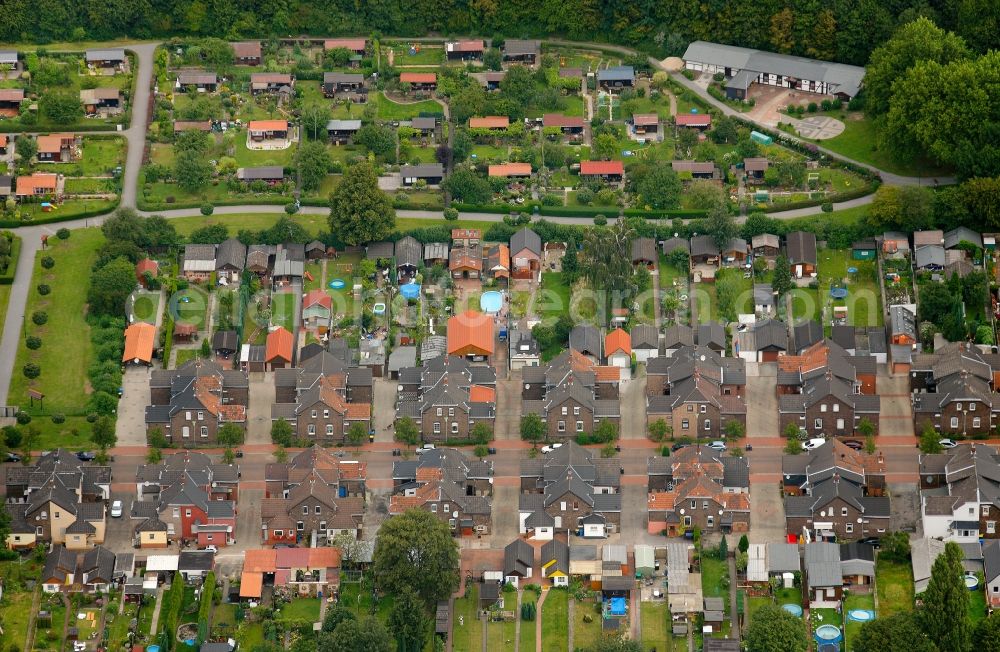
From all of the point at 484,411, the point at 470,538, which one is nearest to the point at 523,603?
the point at 470,538

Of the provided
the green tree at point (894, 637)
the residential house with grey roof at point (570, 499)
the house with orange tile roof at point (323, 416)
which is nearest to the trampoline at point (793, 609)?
the green tree at point (894, 637)

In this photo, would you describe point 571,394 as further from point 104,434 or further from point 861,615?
point 104,434

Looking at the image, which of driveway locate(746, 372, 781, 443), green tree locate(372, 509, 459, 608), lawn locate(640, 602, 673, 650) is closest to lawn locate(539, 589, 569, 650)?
lawn locate(640, 602, 673, 650)

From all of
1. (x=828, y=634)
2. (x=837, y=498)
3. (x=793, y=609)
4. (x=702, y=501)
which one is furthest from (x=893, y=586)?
(x=702, y=501)

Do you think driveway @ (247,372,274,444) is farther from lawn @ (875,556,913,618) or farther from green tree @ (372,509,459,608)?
lawn @ (875,556,913,618)

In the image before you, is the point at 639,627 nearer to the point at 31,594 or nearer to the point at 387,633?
the point at 387,633

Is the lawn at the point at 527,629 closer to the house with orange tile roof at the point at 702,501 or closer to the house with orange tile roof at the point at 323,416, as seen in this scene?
the house with orange tile roof at the point at 702,501
